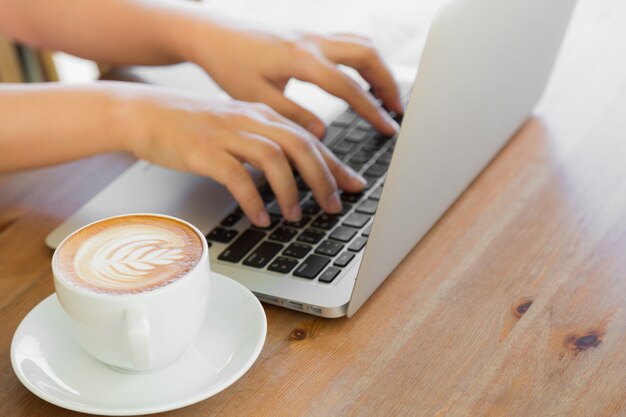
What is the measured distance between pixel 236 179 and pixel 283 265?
111mm

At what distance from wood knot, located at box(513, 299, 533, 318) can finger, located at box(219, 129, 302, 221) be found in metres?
0.21

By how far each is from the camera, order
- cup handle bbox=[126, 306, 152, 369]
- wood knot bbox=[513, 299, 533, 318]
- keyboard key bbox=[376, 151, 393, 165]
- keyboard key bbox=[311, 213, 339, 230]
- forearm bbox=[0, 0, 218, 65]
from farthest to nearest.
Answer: forearm bbox=[0, 0, 218, 65] → keyboard key bbox=[376, 151, 393, 165] → keyboard key bbox=[311, 213, 339, 230] → wood knot bbox=[513, 299, 533, 318] → cup handle bbox=[126, 306, 152, 369]

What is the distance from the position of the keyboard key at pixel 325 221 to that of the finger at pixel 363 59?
0.70 ft

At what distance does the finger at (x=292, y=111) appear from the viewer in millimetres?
825

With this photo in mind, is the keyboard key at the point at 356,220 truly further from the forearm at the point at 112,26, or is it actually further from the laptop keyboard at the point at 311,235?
the forearm at the point at 112,26

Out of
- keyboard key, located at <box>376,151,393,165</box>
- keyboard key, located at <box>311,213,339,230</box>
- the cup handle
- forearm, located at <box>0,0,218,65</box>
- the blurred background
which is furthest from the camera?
the blurred background

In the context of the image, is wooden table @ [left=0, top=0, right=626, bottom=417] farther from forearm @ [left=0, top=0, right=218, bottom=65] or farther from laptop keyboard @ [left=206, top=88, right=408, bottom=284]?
forearm @ [left=0, top=0, right=218, bottom=65]

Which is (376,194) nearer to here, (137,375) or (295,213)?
(295,213)

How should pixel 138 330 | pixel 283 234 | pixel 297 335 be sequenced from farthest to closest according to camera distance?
pixel 283 234 < pixel 297 335 < pixel 138 330

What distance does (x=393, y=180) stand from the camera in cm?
55

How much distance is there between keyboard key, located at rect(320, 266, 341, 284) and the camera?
1.99 ft

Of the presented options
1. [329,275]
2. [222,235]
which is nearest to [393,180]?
[329,275]

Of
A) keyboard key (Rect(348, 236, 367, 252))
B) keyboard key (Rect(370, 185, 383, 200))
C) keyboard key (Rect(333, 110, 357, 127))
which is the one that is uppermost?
keyboard key (Rect(348, 236, 367, 252))

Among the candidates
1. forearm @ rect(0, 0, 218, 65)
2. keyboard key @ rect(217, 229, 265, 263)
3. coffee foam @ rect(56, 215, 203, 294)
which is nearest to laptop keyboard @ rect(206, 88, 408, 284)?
keyboard key @ rect(217, 229, 265, 263)
